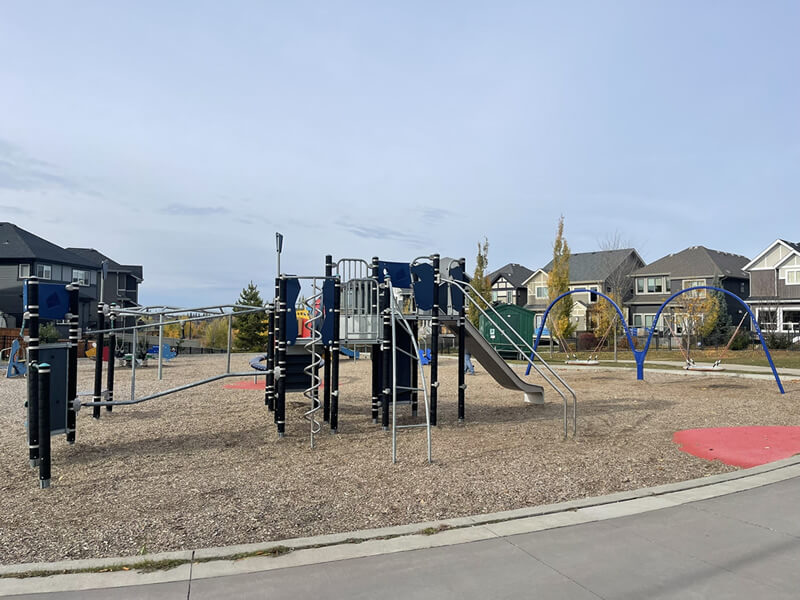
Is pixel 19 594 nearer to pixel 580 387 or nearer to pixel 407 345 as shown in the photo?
pixel 407 345

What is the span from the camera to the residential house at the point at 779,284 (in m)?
45.4

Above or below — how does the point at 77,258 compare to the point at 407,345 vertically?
above

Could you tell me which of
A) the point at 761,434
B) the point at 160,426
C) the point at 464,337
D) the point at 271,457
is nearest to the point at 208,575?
the point at 271,457

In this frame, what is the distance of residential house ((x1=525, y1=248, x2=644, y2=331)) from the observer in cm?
5431

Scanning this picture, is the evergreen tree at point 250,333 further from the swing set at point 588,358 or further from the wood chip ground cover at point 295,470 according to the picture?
the wood chip ground cover at point 295,470

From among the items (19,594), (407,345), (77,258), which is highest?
(77,258)

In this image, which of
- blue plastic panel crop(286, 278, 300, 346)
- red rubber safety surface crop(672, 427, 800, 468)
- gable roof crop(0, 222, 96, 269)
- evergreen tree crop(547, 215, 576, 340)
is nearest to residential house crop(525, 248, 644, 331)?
evergreen tree crop(547, 215, 576, 340)

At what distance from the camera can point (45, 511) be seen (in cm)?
562

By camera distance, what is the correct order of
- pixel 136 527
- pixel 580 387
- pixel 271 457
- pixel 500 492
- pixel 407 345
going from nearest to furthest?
pixel 136 527 → pixel 500 492 → pixel 271 457 → pixel 407 345 → pixel 580 387

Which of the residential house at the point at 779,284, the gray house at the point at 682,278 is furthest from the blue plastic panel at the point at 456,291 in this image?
the gray house at the point at 682,278

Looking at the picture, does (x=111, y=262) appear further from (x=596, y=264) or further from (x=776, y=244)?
Answer: (x=776, y=244)

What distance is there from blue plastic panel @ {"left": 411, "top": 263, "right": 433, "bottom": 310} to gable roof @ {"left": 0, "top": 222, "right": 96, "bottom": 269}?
4293 centimetres

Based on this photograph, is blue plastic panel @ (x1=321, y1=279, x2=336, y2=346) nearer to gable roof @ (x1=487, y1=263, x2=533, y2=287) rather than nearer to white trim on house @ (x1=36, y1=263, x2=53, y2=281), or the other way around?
white trim on house @ (x1=36, y1=263, x2=53, y2=281)

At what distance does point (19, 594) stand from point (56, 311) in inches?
195
